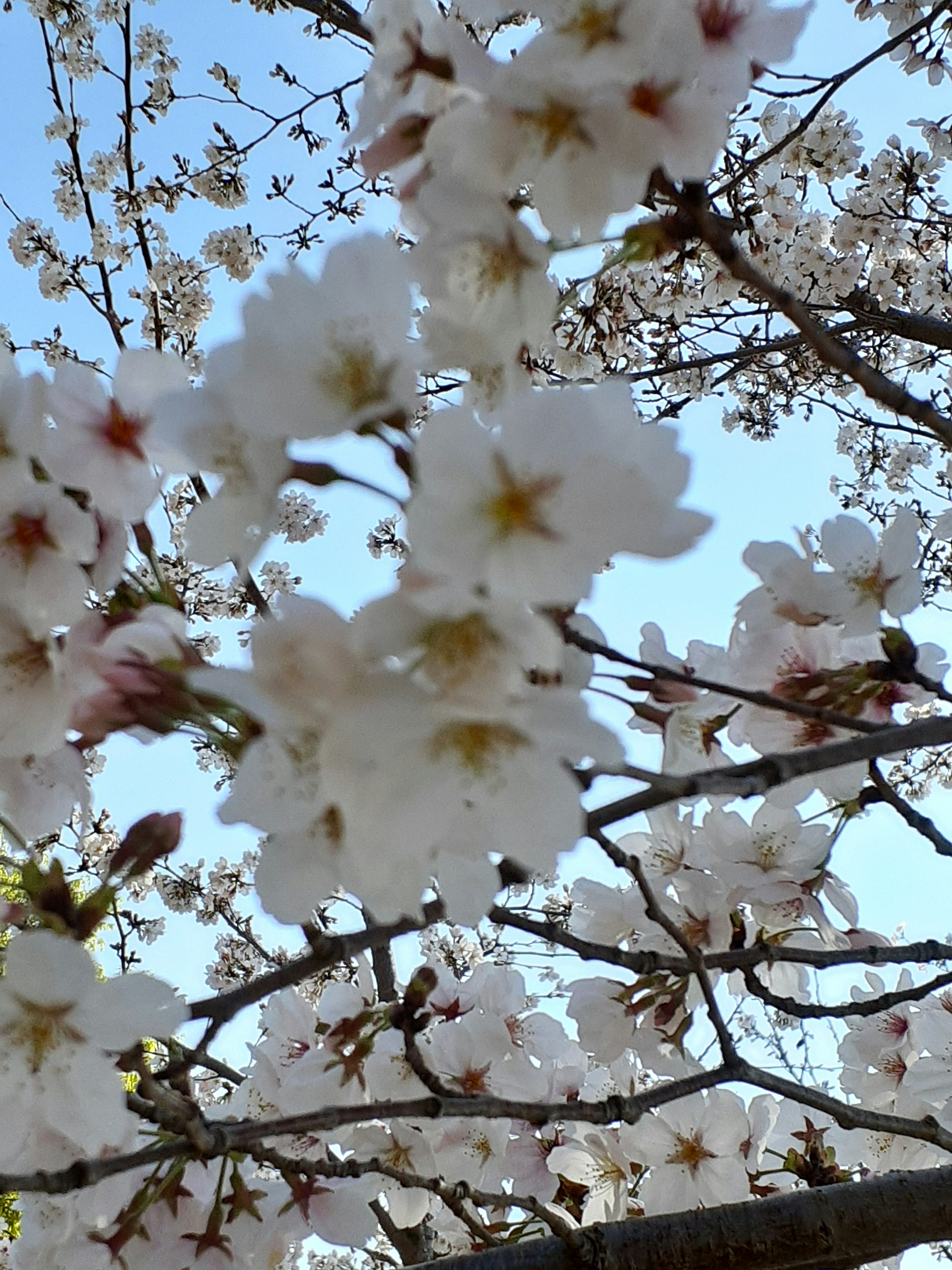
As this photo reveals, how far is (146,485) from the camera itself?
0.88 meters

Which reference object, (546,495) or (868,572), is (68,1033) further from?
(868,572)

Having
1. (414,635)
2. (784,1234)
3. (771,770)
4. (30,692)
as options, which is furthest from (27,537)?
(784,1234)

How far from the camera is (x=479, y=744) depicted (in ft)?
2.07

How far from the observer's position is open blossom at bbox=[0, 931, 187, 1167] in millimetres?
787

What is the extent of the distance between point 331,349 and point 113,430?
0.27 meters

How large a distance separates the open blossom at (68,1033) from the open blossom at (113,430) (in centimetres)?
36

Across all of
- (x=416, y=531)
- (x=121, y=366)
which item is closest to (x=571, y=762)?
(x=416, y=531)

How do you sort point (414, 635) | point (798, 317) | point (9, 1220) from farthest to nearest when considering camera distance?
point (9, 1220) → point (798, 317) → point (414, 635)

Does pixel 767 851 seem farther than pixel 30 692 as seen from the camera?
Yes

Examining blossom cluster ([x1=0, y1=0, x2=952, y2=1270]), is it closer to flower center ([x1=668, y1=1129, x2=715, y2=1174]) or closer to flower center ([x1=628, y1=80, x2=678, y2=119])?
flower center ([x1=628, y1=80, x2=678, y2=119])

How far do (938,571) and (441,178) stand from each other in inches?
158

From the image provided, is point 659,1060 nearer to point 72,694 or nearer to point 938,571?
point 72,694

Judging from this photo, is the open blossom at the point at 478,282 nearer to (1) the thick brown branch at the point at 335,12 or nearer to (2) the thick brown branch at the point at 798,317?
(2) the thick brown branch at the point at 798,317

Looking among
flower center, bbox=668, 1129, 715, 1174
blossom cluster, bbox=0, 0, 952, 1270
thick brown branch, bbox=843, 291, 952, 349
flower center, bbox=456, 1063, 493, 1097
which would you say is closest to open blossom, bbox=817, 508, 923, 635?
blossom cluster, bbox=0, 0, 952, 1270
